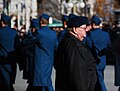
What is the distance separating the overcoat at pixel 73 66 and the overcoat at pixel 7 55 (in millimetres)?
3969

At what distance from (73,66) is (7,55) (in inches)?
172

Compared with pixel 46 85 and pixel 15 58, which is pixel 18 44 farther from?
pixel 46 85

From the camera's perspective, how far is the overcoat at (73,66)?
6.93 m

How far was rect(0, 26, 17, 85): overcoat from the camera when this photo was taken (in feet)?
36.5

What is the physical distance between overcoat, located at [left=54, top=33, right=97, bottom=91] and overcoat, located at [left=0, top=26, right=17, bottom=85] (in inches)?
156

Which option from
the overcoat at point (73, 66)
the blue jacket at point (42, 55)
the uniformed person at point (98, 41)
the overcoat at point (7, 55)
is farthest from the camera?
the uniformed person at point (98, 41)

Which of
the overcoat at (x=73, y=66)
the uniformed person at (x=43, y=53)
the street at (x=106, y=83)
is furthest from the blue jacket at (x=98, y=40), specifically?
the overcoat at (x=73, y=66)

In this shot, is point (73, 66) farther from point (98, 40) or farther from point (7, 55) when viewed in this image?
point (98, 40)

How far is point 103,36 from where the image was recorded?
39.8 ft

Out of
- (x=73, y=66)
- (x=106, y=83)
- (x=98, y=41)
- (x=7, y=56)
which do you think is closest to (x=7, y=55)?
(x=7, y=56)

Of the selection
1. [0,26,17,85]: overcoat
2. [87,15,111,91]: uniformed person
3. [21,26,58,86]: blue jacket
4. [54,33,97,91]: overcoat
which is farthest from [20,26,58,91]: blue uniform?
[54,33,97,91]: overcoat

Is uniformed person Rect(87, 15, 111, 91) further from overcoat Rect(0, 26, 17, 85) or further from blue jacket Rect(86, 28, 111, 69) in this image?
overcoat Rect(0, 26, 17, 85)

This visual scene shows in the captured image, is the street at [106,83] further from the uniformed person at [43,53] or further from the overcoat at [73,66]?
the overcoat at [73,66]

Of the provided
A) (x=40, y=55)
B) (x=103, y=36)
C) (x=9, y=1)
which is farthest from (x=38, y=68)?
(x=9, y=1)
